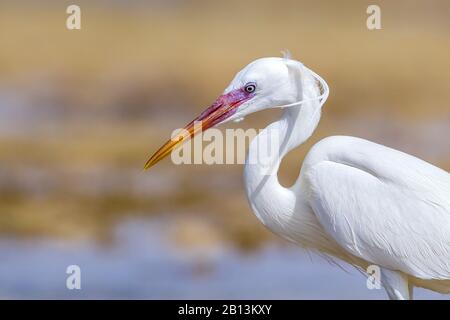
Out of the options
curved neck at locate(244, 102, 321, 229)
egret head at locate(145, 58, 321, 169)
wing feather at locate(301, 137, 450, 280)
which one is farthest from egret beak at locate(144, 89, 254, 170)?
wing feather at locate(301, 137, 450, 280)

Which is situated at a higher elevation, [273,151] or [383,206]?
[273,151]

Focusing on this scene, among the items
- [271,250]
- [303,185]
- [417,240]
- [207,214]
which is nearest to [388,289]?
[417,240]

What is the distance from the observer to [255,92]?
4.34m

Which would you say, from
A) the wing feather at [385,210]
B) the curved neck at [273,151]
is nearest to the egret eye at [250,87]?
the curved neck at [273,151]

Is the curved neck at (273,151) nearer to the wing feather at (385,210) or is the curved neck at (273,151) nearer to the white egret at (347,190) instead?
the white egret at (347,190)

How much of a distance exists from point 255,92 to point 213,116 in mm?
183

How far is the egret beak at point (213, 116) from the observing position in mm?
4348

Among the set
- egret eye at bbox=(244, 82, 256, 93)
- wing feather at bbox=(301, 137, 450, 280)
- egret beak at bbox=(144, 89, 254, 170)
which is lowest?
wing feather at bbox=(301, 137, 450, 280)

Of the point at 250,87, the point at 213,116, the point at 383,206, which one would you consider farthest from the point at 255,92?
the point at 383,206

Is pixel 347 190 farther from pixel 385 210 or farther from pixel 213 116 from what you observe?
pixel 213 116

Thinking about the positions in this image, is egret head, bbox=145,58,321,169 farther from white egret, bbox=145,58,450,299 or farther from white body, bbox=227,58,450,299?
white body, bbox=227,58,450,299

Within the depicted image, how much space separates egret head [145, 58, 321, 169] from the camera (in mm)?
4312

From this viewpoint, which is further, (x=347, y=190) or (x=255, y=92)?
(x=255, y=92)
